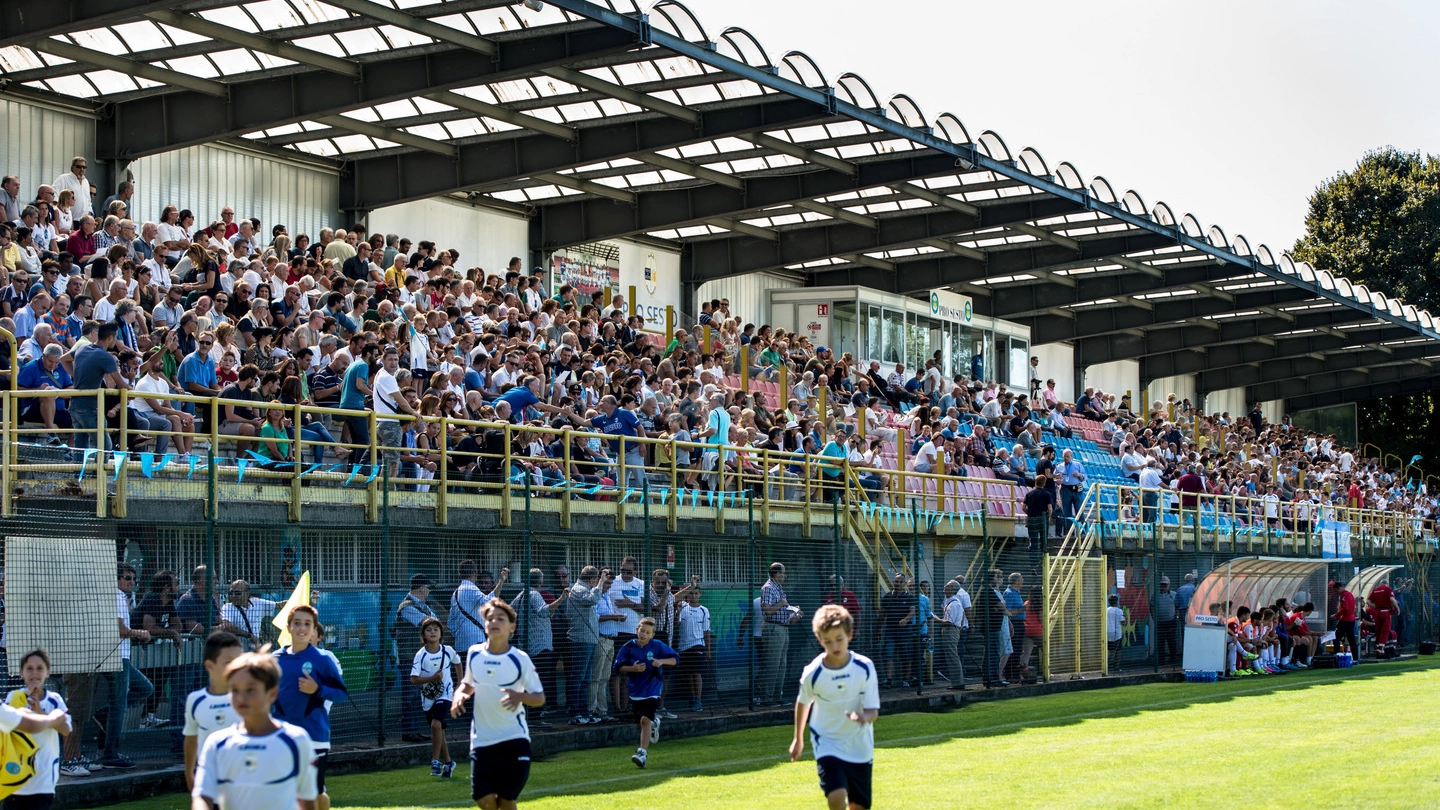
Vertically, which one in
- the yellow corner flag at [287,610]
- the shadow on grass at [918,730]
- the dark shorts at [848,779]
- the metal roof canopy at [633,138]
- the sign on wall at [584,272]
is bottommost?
the shadow on grass at [918,730]

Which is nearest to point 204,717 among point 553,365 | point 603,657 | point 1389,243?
point 603,657

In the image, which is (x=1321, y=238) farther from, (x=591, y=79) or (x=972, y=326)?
(x=591, y=79)

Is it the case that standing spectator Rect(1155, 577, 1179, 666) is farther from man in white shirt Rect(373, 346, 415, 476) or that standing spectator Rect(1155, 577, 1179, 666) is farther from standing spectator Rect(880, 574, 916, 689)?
man in white shirt Rect(373, 346, 415, 476)

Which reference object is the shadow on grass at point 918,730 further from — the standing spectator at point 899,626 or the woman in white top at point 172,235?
the woman in white top at point 172,235

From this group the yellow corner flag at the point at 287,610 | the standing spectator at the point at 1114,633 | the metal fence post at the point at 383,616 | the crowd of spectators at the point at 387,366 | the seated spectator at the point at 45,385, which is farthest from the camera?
the standing spectator at the point at 1114,633

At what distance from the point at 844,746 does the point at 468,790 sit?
5.25 m

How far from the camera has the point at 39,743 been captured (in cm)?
1080

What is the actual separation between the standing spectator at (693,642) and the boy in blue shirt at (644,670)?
2331 mm

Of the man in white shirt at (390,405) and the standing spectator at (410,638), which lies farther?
the man in white shirt at (390,405)

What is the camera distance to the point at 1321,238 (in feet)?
268

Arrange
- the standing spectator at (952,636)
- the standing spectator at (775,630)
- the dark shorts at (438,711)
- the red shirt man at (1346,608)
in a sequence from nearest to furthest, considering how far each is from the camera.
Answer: the dark shorts at (438,711), the standing spectator at (775,630), the standing spectator at (952,636), the red shirt man at (1346,608)

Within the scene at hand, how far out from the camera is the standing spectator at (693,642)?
20.8 metres

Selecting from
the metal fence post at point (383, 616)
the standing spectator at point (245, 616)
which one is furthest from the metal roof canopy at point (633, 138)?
the standing spectator at point (245, 616)

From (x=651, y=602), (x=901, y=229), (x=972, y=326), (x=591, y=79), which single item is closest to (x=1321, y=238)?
(x=972, y=326)
